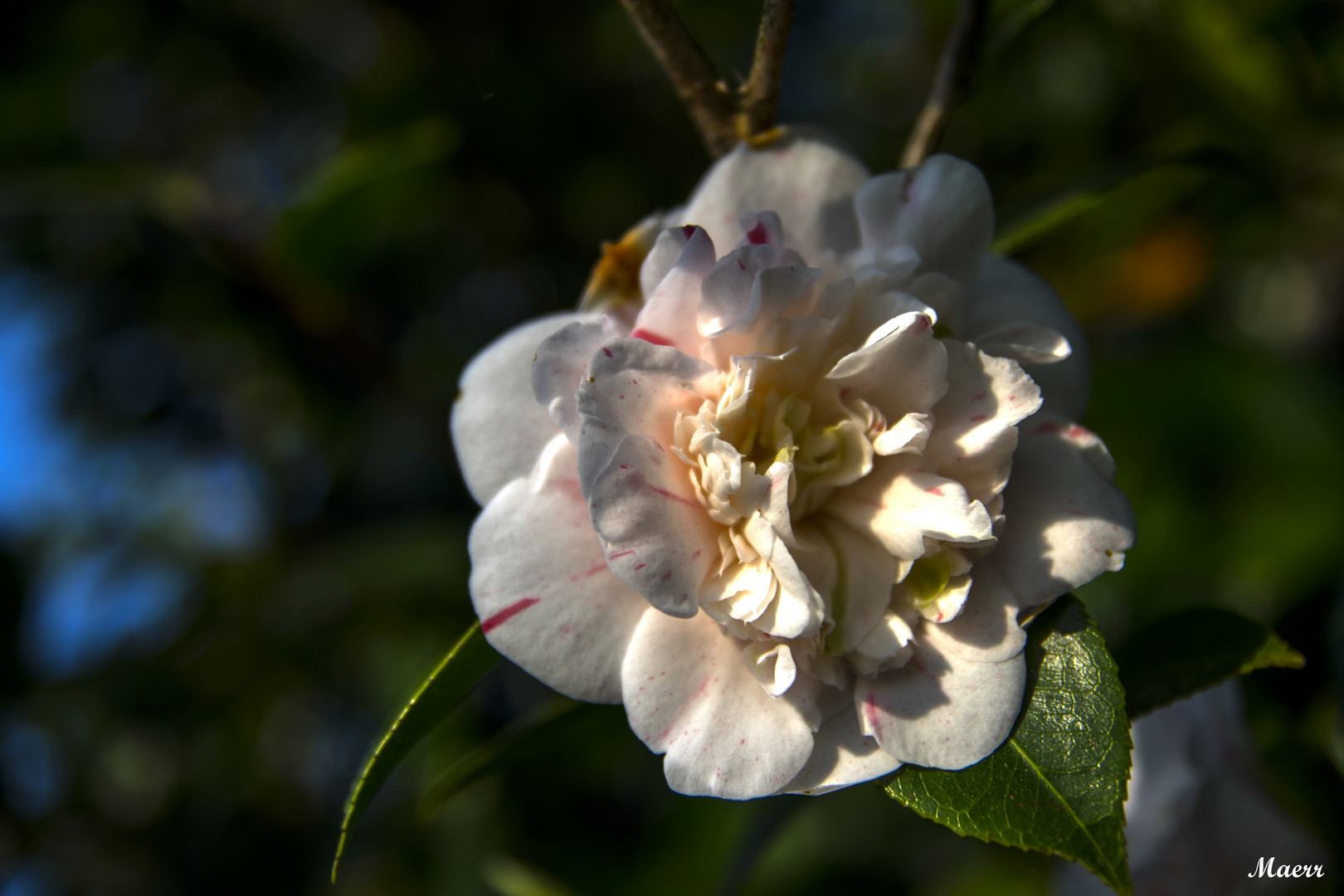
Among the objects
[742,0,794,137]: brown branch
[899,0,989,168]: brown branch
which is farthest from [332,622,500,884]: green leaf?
[899,0,989,168]: brown branch

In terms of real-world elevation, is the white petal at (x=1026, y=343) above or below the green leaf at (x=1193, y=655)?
above

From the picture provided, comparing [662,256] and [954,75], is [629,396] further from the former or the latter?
[954,75]

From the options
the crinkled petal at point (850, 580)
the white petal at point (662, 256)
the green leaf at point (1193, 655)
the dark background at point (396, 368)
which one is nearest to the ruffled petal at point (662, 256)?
the white petal at point (662, 256)

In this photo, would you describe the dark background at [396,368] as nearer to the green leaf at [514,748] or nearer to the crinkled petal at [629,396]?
the green leaf at [514,748]

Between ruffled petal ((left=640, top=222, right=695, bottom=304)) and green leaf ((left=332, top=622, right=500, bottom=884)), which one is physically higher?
ruffled petal ((left=640, top=222, right=695, bottom=304))

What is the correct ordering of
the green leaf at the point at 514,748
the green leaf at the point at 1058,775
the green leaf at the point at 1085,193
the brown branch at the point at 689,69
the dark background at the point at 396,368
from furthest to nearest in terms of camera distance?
the dark background at the point at 396,368 < the green leaf at the point at 1085,193 < the green leaf at the point at 514,748 < the brown branch at the point at 689,69 < the green leaf at the point at 1058,775

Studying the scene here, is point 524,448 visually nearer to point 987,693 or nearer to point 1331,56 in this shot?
point 987,693

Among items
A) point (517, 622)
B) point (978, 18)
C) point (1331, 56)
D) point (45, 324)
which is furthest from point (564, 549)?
point (45, 324)

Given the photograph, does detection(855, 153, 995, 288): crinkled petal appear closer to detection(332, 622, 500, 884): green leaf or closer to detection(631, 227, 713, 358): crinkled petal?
detection(631, 227, 713, 358): crinkled petal
